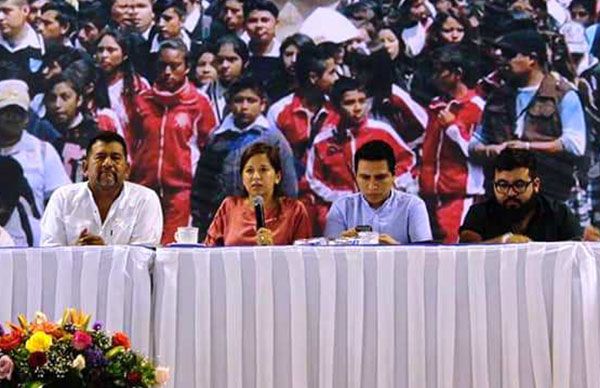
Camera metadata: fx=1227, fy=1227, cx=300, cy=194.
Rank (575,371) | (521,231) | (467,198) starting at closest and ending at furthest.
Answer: (575,371), (521,231), (467,198)

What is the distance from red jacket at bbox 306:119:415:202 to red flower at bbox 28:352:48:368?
2.80 metres

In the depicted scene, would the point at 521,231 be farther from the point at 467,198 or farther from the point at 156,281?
the point at 156,281

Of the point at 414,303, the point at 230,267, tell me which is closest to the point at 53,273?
the point at 230,267

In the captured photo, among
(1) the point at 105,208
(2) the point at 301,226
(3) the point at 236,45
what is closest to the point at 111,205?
(1) the point at 105,208

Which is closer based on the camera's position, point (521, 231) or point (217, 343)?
point (217, 343)

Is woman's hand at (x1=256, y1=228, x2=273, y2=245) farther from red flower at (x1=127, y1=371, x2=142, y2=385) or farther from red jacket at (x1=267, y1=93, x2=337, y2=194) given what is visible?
red flower at (x1=127, y1=371, x2=142, y2=385)

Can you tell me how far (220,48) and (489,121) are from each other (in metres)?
1.27

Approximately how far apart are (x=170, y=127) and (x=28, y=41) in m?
0.77

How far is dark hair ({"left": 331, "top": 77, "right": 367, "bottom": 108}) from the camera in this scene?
5590 mm

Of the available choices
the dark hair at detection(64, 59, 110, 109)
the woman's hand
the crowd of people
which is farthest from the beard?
the dark hair at detection(64, 59, 110, 109)

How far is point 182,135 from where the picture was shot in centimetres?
565

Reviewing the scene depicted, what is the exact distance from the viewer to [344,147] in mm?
5590

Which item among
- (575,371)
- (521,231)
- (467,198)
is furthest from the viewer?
(467,198)

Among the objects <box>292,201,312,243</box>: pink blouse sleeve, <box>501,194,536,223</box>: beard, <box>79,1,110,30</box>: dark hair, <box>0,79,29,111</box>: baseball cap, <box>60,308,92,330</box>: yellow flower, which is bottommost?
<box>60,308,92,330</box>: yellow flower
